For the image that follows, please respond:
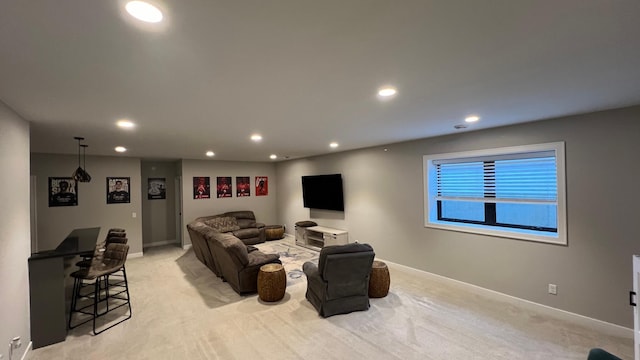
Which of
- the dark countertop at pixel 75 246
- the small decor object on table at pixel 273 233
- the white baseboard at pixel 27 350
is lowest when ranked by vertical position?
the white baseboard at pixel 27 350

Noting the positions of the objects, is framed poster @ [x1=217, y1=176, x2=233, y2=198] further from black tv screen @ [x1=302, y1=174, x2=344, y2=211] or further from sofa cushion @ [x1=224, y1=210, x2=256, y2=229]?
black tv screen @ [x1=302, y1=174, x2=344, y2=211]

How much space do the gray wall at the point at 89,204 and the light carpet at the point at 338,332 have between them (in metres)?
3.18

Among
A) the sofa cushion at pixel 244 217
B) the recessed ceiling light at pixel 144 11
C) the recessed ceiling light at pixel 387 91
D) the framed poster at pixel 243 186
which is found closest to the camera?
the recessed ceiling light at pixel 144 11

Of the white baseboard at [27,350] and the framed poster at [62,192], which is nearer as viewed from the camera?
the white baseboard at [27,350]

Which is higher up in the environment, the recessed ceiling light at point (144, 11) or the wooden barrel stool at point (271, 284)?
the recessed ceiling light at point (144, 11)

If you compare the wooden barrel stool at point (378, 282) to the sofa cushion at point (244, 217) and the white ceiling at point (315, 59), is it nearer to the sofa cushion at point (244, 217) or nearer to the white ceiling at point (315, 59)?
the white ceiling at point (315, 59)

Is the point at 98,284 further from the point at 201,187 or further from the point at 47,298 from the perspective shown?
the point at 201,187

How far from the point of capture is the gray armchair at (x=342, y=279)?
134 inches

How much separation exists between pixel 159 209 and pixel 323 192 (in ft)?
16.7

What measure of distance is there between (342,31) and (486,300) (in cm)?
430

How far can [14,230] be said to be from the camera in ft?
8.55

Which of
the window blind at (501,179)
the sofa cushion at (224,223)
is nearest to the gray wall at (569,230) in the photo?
the window blind at (501,179)

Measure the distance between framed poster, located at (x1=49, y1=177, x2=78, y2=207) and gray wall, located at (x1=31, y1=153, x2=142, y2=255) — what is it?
74mm

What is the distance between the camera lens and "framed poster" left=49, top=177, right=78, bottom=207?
5809 millimetres
